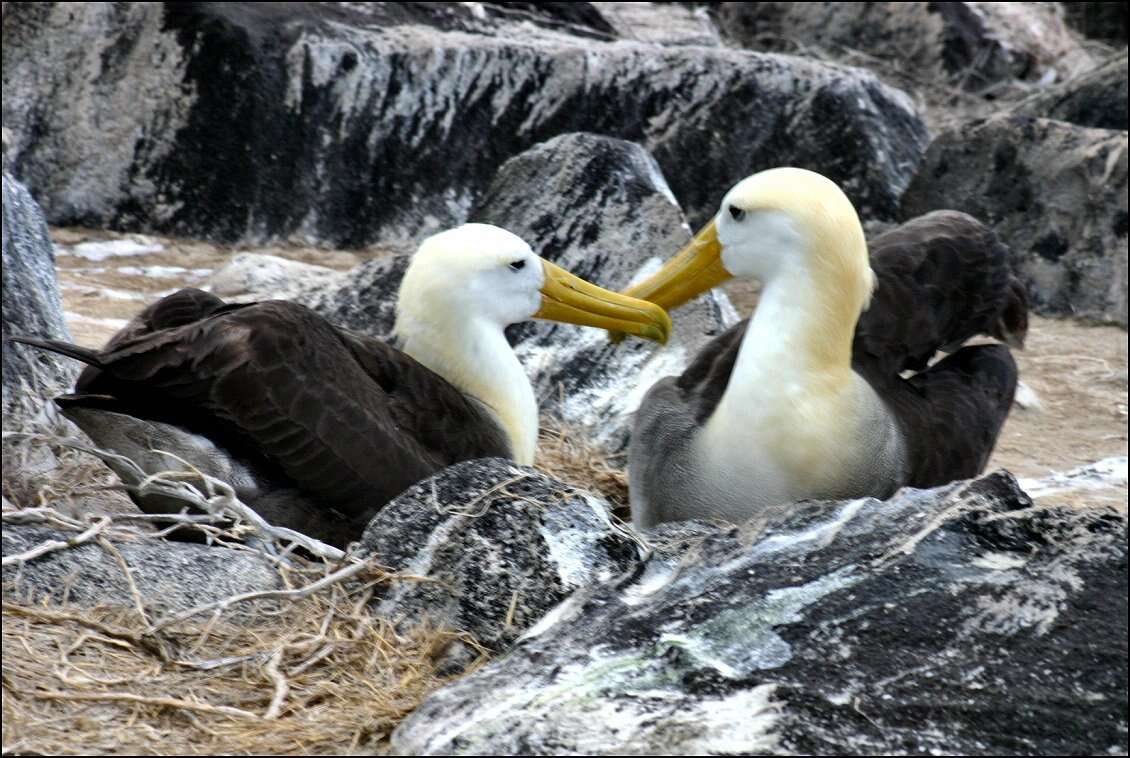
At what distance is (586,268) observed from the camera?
6480 mm

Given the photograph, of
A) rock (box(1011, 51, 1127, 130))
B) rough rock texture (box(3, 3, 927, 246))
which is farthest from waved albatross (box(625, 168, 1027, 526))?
rock (box(1011, 51, 1127, 130))

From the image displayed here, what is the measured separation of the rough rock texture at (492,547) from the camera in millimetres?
3355

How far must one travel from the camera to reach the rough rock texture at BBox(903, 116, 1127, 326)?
8789mm

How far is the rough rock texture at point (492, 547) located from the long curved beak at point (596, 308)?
1806 millimetres

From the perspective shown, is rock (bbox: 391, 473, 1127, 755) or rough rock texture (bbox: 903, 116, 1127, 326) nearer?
Answer: rock (bbox: 391, 473, 1127, 755)

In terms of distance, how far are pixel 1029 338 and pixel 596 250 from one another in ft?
9.41

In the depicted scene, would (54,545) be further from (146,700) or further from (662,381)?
(662,381)

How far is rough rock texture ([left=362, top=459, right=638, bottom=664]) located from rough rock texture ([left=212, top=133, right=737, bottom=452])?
245cm

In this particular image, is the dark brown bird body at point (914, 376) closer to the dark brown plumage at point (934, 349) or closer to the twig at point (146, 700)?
the dark brown plumage at point (934, 349)

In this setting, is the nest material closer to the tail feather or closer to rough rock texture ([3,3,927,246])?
the tail feather

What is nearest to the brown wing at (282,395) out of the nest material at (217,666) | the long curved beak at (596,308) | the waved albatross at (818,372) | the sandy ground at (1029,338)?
the nest material at (217,666)

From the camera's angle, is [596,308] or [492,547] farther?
[596,308]

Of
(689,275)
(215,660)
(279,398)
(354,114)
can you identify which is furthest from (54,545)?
(354,114)

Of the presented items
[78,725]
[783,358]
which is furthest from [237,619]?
[783,358]
